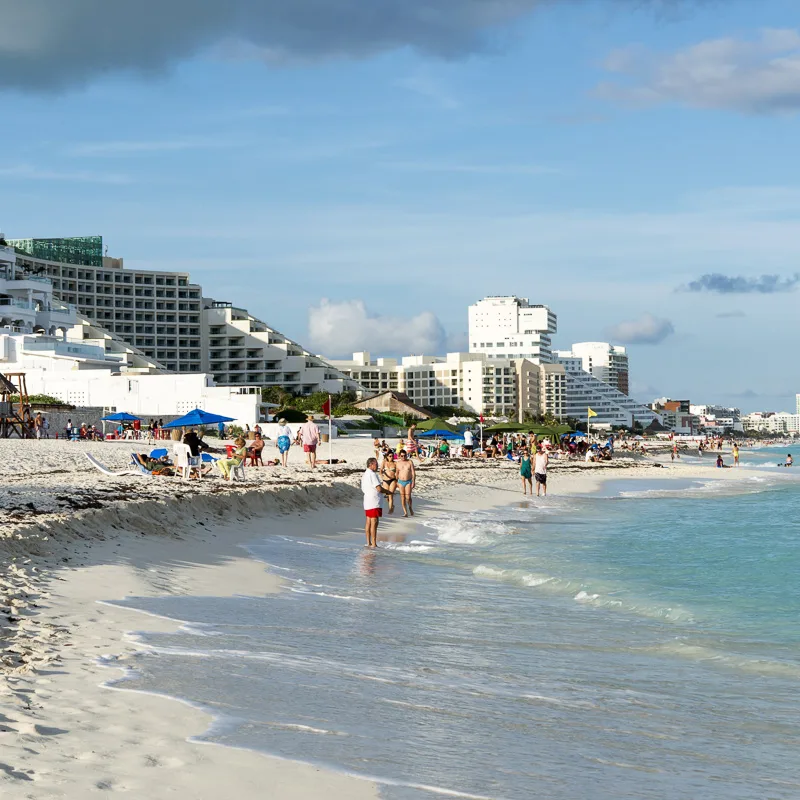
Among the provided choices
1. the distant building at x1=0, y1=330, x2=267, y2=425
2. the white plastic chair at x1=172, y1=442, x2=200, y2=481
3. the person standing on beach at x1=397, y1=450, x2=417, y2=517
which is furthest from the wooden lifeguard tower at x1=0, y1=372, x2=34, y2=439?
the person standing on beach at x1=397, y1=450, x2=417, y2=517

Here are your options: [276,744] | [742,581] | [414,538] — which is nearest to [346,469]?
[414,538]

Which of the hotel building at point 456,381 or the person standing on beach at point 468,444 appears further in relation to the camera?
the hotel building at point 456,381

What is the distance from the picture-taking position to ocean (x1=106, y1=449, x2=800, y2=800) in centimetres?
542

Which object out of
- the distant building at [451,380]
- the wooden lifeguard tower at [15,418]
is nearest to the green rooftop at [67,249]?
the distant building at [451,380]

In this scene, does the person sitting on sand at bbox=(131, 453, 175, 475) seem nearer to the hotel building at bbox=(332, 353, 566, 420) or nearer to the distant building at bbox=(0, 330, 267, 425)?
the distant building at bbox=(0, 330, 267, 425)

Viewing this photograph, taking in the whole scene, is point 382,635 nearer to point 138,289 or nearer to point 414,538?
point 414,538

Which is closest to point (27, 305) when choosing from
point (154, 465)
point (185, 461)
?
point (154, 465)

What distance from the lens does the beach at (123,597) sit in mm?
4633

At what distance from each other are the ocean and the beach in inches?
10.3

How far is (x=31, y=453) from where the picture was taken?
3209 cm

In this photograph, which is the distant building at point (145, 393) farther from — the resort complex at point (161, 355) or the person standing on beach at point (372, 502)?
the person standing on beach at point (372, 502)

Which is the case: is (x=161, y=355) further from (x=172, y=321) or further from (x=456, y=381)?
(x=456, y=381)

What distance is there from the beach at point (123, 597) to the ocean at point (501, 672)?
0.26 m

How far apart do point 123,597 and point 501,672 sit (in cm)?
375
